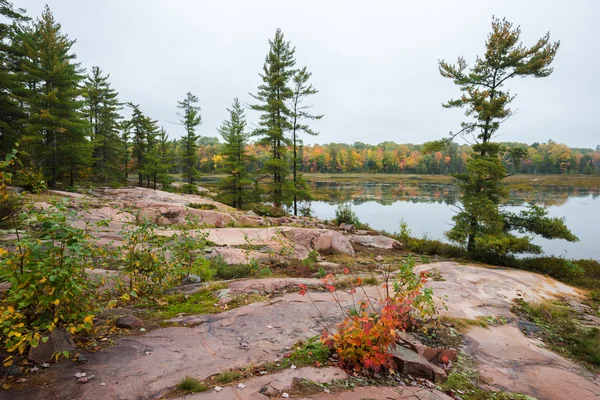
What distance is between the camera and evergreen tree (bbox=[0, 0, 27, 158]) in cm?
1670

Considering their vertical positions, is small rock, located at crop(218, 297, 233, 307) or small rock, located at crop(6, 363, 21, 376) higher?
small rock, located at crop(6, 363, 21, 376)

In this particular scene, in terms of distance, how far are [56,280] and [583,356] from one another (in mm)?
7853

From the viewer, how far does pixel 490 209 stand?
12.0 m

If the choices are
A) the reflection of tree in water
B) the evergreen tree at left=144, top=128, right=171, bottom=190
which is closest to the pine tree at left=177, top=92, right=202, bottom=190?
the evergreen tree at left=144, top=128, right=171, bottom=190

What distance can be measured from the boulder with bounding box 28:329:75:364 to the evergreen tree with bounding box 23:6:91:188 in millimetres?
19078

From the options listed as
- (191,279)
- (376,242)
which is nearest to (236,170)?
(376,242)

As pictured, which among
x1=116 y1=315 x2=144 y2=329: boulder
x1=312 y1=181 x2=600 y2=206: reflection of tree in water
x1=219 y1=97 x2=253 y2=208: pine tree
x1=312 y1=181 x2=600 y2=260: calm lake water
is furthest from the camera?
x1=312 y1=181 x2=600 y2=206: reflection of tree in water

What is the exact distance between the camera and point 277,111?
73.7 feet

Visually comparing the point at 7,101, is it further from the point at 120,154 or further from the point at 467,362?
the point at 467,362

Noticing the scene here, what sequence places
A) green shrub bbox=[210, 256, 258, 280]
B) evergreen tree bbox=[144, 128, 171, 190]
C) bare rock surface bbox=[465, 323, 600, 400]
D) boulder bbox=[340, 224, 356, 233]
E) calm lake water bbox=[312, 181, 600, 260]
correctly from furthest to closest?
evergreen tree bbox=[144, 128, 171, 190], calm lake water bbox=[312, 181, 600, 260], boulder bbox=[340, 224, 356, 233], green shrub bbox=[210, 256, 258, 280], bare rock surface bbox=[465, 323, 600, 400]

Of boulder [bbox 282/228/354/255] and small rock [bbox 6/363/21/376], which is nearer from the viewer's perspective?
small rock [bbox 6/363/21/376]

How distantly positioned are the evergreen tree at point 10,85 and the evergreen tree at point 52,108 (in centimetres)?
65

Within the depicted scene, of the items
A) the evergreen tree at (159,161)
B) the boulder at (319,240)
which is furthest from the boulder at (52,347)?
the evergreen tree at (159,161)

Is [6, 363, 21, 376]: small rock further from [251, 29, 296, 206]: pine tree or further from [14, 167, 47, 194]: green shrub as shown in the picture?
[251, 29, 296, 206]: pine tree
